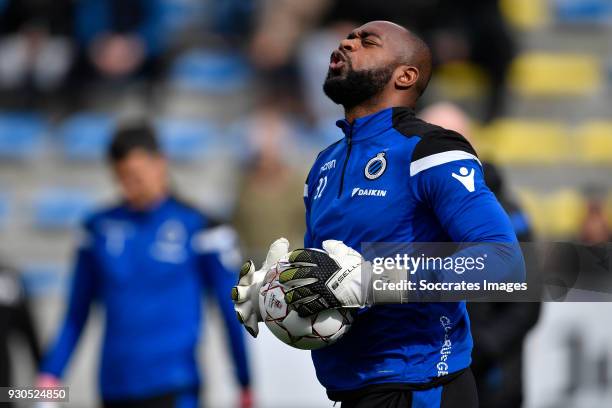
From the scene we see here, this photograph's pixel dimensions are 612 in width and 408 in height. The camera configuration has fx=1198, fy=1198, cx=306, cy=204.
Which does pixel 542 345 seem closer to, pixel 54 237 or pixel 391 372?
pixel 391 372

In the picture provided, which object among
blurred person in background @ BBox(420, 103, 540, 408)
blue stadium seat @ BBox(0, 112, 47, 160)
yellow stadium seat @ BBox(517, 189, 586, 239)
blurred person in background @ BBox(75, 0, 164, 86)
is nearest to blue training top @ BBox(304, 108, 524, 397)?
blurred person in background @ BBox(420, 103, 540, 408)

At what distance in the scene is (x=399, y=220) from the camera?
3664mm

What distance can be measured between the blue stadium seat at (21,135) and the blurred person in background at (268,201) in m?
2.97

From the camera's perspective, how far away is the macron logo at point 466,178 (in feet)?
11.5

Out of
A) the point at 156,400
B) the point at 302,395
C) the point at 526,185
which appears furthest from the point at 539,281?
the point at 526,185

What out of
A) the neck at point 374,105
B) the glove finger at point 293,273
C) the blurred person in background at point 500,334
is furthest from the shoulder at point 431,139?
the blurred person in background at point 500,334

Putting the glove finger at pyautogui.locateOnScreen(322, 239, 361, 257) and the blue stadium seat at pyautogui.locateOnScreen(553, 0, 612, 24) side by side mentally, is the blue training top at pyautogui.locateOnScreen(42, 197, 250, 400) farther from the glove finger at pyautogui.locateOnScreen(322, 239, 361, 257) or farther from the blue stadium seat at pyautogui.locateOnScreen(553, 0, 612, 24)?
the blue stadium seat at pyautogui.locateOnScreen(553, 0, 612, 24)

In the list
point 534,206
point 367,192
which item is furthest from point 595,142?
point 367,192

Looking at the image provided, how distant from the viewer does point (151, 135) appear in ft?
21.6

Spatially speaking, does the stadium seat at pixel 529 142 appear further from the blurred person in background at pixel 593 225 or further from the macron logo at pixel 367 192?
the macron logo at pixel 367 192

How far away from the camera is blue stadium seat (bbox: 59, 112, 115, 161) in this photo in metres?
12.0

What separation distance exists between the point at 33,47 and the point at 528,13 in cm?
516

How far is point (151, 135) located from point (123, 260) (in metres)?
0.71

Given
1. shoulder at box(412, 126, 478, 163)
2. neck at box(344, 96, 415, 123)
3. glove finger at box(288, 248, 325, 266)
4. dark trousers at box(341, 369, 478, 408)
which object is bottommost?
dark trousers at box(341, 369, 478, 408)
